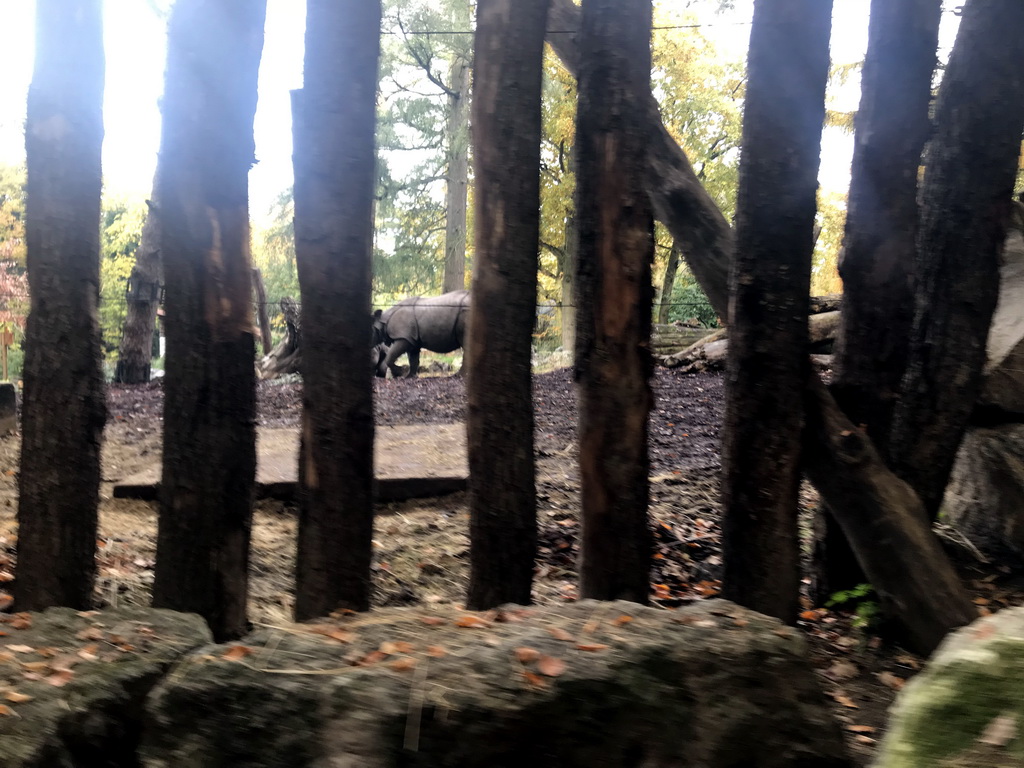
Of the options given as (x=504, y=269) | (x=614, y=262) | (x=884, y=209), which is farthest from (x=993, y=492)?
(x=504, y=269)

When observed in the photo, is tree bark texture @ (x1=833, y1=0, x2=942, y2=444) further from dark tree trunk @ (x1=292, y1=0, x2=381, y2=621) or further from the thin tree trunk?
the thin tree trunk

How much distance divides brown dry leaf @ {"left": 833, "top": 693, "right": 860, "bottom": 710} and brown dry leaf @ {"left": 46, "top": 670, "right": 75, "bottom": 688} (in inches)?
133

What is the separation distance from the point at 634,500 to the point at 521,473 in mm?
589

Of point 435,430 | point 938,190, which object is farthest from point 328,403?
point 435,430

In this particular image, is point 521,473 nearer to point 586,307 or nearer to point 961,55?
point 586,307

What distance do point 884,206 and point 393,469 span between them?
477cm

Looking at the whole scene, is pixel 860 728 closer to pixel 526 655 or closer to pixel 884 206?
pixel 526 655

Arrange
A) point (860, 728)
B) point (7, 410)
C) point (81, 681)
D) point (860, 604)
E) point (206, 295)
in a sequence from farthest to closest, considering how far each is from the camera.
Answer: point (7, 410)
point (860, 604)
point (206, 295)
point (860, 728)
point (81, 681)

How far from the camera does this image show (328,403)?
165 inches

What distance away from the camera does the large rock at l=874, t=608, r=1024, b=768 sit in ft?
6.74

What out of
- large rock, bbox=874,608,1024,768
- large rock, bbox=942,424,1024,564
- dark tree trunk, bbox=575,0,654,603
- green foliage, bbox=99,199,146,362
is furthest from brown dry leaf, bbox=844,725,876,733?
green foliage, bbox=99,199,146,362

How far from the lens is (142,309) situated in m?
16.3

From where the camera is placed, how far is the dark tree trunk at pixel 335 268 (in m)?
4.16

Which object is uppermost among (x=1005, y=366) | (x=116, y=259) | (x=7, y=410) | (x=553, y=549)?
(x=116, y=259)
